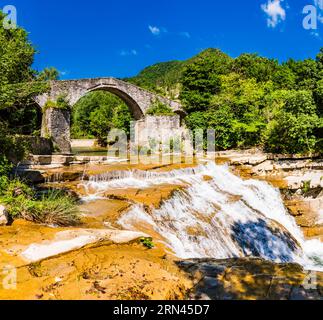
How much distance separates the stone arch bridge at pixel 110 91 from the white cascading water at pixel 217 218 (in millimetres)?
9896

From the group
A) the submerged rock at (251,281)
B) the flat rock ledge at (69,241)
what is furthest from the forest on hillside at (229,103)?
the submerged rock at (251,281)

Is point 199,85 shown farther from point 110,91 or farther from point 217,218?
point 217,218

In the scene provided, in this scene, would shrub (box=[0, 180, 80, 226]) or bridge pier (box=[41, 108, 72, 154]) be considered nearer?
shrub (box=[0, 180, 80, 226])

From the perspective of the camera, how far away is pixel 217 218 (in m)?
8.90

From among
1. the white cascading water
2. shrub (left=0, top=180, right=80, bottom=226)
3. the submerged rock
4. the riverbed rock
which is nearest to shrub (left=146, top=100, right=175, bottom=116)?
the white cascading water

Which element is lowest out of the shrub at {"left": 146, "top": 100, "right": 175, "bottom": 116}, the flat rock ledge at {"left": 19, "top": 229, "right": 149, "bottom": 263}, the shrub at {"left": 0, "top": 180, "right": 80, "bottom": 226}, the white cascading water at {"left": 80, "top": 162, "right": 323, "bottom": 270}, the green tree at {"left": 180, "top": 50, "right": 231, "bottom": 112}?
the white cascading water at {"left": 80, "top": 162, "right": 323, "bottom": 270}

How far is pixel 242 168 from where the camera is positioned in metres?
15.4

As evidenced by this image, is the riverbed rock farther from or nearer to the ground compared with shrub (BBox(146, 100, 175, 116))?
nearer to the ground

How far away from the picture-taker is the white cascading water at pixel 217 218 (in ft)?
24.4

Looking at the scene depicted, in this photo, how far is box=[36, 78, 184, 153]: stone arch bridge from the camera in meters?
20.0

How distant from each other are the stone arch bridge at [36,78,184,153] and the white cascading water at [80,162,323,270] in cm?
990

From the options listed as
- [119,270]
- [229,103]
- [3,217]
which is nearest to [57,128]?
[229,103]

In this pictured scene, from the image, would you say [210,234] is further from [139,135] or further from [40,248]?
[139,135]

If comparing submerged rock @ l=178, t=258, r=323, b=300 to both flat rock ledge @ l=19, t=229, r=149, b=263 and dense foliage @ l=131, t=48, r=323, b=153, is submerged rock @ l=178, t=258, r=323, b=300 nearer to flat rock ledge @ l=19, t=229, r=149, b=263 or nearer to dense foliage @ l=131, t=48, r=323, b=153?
flat rock ledge @ l=19, t=229, r=149, b=263
